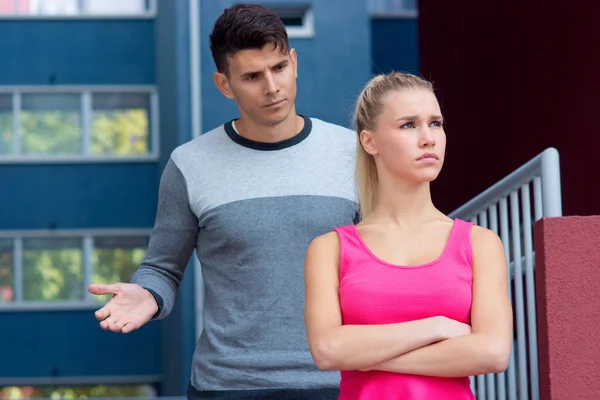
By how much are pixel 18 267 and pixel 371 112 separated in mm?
13059

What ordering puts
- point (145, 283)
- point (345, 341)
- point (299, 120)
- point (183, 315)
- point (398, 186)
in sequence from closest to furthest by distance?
point (345, 341), point (398, 186), point (145, 283), point (299, 120), point (183, 315)

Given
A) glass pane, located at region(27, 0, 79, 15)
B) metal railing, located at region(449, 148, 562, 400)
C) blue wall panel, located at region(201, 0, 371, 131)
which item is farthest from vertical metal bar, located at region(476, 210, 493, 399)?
glass pane, located at region(27, 0, 79, 15)

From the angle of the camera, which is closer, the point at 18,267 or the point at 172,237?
the point at 172,237

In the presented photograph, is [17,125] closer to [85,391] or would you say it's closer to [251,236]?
[85,391]

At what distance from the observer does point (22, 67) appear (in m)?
14.7

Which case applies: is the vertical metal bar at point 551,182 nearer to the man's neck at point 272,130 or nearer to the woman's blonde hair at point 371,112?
the man's neck at point 272,130

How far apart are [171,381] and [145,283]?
1120 centimetres

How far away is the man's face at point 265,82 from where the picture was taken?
2.87 metres

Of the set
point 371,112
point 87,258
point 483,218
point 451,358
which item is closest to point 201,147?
point 371,112

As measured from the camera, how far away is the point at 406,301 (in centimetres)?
212

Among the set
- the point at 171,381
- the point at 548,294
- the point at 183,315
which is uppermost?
the point at 548,294

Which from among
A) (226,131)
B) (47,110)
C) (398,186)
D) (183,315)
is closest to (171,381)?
(183,315)

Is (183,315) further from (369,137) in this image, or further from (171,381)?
(369,137)

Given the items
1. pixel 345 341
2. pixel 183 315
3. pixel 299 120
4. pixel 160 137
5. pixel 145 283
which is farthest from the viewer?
pixel 160 137
